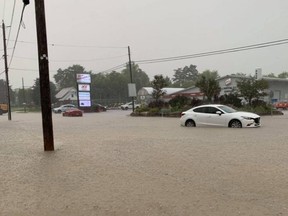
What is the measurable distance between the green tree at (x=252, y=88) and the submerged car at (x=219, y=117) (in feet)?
50.2

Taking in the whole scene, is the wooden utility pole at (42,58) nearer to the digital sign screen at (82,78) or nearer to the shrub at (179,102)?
the shrub at (179,102)

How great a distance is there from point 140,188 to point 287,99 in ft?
211

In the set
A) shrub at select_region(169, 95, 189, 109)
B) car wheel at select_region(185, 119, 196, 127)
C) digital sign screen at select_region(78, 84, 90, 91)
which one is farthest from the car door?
digital sign screen at select_region(78, 84, 90, 91)

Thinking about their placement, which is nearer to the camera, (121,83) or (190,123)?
(190,123)

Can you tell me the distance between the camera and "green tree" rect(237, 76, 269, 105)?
1468 inches

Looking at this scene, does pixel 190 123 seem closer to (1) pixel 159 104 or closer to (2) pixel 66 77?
(1) pixel 159 104

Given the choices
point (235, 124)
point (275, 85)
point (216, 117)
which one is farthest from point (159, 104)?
point (275, 85)

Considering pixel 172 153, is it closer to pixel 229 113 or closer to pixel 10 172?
pixel 10 172

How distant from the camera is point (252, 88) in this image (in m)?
37.7

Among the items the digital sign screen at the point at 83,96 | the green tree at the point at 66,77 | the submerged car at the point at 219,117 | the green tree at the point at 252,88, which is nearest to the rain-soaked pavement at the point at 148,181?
the submerged car at the point at 219,117

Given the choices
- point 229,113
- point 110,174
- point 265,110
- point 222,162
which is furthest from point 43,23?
point 265,110

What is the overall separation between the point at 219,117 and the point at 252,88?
16.6 metres

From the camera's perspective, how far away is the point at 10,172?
9758 millimetres

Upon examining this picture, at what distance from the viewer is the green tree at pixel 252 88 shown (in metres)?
37.3
